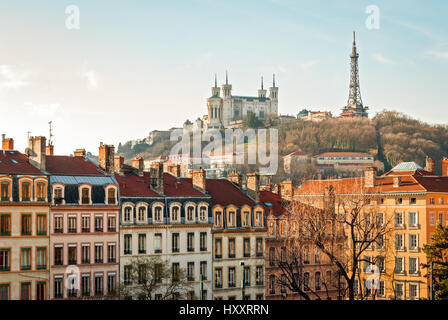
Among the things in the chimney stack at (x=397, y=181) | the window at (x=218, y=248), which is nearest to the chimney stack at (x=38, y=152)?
the window at (x=218, y=248)

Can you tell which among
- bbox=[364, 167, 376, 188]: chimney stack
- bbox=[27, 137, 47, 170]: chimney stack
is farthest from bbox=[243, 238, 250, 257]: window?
bbox=[364, 167, 376, 188]: chimney stack

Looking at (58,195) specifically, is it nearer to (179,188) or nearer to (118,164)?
(118,164)

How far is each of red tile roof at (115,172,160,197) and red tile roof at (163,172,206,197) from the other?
1.54 metres

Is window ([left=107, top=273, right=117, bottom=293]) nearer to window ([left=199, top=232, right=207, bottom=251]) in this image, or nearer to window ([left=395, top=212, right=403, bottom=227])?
window ([left=199, top=232, right=207, bottom=251])

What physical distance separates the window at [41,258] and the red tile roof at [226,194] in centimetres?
1558

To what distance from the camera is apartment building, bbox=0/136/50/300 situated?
1991 inches

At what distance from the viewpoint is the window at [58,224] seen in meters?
53.2

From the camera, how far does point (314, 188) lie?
83.3 m

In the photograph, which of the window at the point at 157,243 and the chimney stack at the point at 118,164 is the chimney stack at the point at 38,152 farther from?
the window at the point at 157,243

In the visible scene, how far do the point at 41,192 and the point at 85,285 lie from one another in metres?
7.46

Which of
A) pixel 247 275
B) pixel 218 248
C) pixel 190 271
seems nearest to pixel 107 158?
pixel 190 271

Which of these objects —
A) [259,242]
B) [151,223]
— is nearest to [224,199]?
[259,242]
